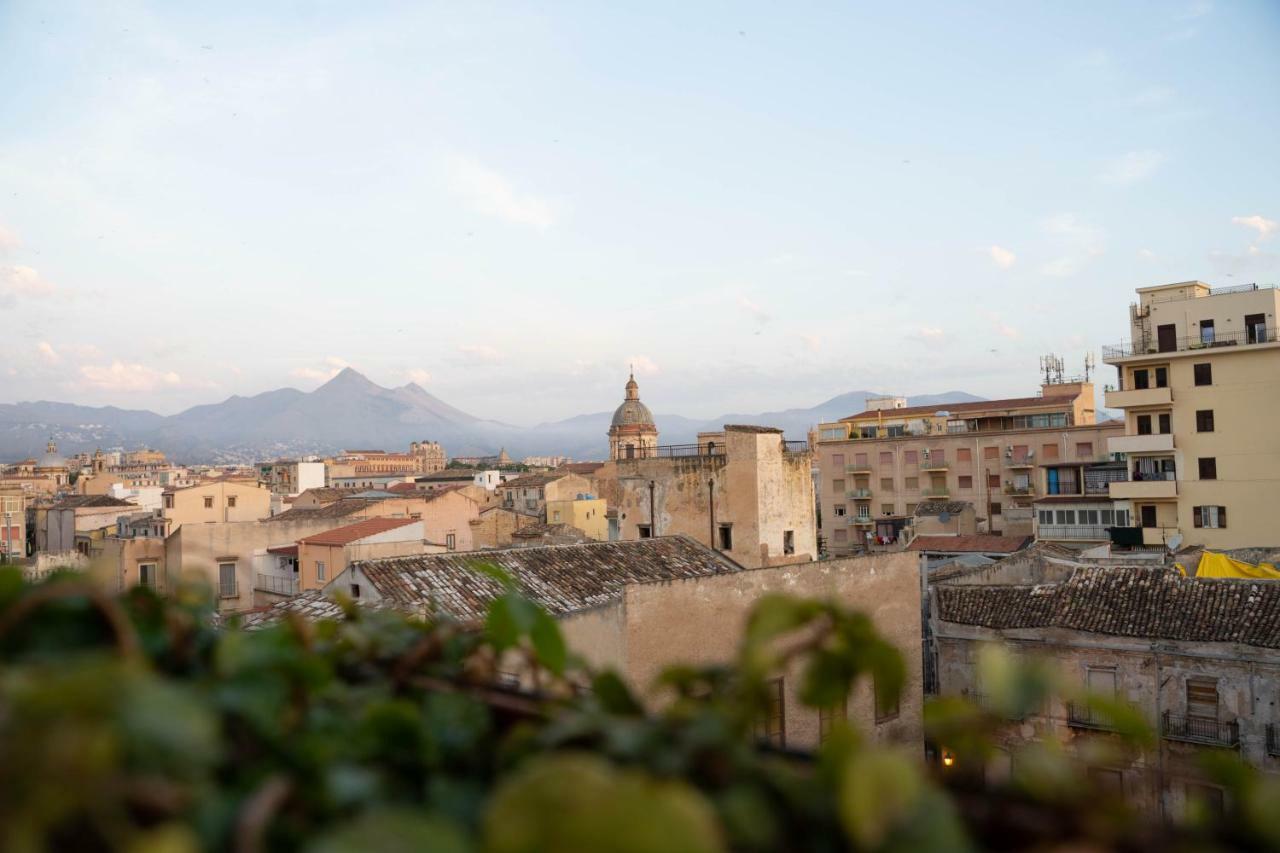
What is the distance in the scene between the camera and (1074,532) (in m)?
42.7

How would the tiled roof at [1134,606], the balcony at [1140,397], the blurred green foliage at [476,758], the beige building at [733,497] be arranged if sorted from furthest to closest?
the balcony at [1140,397] → the beige building at [733,497] → the tiled roof at [1134,606] → the blurred green foliage at [476,758]

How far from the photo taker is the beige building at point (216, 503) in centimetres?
4235

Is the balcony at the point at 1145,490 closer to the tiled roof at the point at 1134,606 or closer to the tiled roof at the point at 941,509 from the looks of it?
the tiled roof at the point at 941,509

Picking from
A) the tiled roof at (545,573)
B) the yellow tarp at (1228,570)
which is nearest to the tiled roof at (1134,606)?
the yellow tarp at (1228,570)

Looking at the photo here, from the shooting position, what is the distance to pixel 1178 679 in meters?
20.5

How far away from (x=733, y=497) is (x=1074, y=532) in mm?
25704

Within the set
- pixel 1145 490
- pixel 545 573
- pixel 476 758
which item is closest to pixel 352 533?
pixel 545 573

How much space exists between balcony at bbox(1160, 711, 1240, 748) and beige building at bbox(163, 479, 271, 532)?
3850 cm

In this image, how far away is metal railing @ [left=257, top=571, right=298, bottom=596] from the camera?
2844 centimetres

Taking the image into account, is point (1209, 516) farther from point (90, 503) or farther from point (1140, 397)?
point (90, 503)

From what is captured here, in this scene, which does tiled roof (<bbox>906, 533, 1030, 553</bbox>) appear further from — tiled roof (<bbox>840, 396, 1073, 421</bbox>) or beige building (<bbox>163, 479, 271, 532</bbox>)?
beige building (<bbox>163, 479, 271, 532</bbox>)

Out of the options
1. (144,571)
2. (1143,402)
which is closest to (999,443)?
(1143,402)

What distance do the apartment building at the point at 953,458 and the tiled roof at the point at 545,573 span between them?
38.1 metres

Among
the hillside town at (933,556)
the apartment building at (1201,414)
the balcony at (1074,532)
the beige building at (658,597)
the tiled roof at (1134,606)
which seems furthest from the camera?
the balcony at (1074,532)
